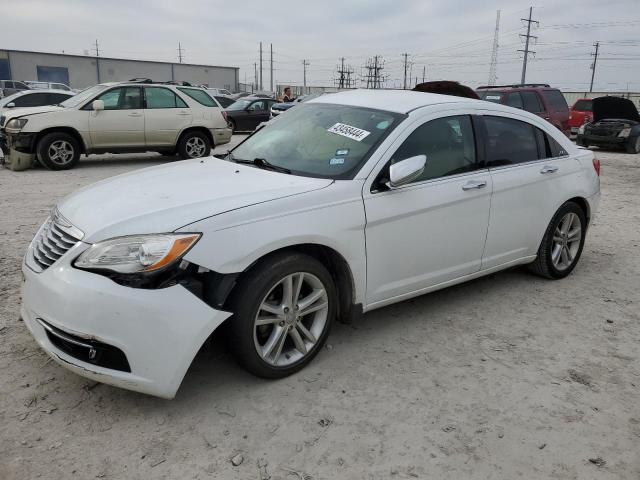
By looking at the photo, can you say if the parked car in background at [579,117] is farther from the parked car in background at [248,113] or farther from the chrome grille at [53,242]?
the chrome grille at [53,242]

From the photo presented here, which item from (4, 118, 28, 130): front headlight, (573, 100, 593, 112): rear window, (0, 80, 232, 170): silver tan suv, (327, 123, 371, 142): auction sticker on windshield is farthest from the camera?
(573, 100, 593, 112): rear window

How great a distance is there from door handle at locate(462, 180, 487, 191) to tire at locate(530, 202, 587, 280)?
1079 mm

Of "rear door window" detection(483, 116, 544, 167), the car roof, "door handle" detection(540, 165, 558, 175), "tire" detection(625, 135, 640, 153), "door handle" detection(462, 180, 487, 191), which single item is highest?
the car roof

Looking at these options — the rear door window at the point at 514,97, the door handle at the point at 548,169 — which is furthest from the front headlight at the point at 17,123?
the rear door window at the point at 514,97

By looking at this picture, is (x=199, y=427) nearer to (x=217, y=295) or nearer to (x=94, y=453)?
(x=94, y=453)

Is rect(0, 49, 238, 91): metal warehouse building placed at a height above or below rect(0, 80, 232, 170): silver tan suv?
above

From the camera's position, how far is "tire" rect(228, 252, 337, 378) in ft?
9.05

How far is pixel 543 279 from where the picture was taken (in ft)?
15.8

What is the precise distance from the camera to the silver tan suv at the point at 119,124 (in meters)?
9.90

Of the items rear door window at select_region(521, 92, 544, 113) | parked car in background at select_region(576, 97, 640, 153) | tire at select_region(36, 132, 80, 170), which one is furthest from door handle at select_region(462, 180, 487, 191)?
parked car in background at select_region(576, 97, 640, 153)

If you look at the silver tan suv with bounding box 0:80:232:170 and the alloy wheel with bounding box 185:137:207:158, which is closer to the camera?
the silver tan suv with bounding box 0:80:232:170

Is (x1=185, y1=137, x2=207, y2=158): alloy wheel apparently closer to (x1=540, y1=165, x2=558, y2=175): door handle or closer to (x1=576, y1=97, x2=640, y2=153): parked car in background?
(x1=540, y1=165, x2=558, y2=175): door handle

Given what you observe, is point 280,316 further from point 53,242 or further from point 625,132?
point 625,132

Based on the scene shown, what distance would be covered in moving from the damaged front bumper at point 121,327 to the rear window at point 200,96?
31.1 ft
